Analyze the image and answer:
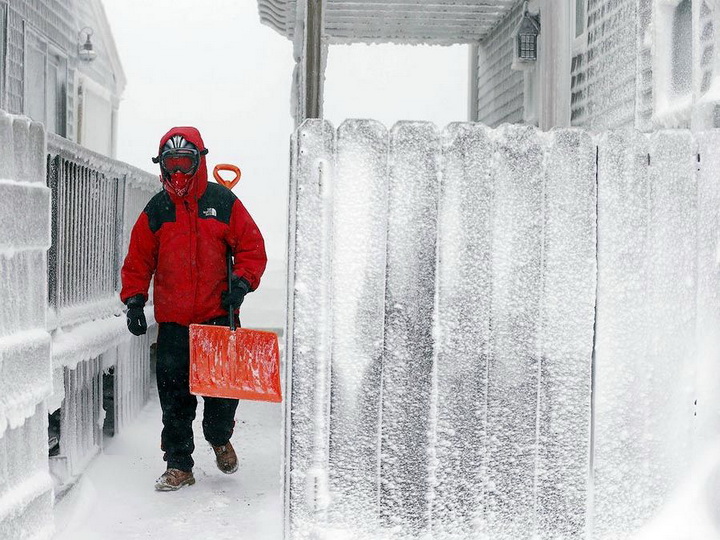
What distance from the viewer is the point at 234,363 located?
3.98m

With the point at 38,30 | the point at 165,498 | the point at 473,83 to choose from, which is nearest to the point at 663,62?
the point at 165,498

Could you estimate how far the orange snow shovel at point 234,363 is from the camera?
3.87 m

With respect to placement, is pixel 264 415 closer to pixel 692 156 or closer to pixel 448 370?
pixel 448 370

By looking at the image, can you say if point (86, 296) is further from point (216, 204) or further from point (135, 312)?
point (216, 204)

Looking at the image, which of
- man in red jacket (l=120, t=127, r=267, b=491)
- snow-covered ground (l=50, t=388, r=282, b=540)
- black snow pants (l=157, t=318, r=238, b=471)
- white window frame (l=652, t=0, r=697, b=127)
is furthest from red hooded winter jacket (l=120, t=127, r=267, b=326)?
white window frame (l=652, t=0, r=697, b=127)

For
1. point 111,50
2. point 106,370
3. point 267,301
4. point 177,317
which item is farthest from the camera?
point 267,301

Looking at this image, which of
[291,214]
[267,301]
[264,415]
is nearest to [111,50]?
[267,301]

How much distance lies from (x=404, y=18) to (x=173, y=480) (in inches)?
321

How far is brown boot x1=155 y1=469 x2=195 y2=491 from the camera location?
430cm

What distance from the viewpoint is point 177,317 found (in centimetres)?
439

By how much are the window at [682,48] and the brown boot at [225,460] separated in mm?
3114

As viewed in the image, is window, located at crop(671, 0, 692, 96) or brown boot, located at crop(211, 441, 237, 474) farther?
brown boot, located at crop(211, 441, 237, 474)

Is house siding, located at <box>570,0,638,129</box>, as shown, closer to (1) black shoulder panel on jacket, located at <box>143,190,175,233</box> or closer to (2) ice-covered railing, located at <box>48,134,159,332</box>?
(1) black shoulder panel on jacket, located at <box>143,190,175,233</box>

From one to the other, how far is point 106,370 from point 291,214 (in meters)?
2.76
